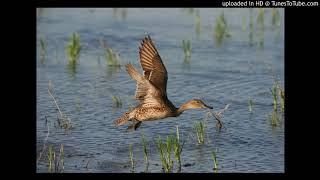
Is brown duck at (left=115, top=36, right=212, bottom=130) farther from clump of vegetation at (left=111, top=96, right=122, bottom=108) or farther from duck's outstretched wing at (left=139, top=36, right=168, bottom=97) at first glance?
clump of vegetation at (left=111, top=96, right=122, bottom=108)

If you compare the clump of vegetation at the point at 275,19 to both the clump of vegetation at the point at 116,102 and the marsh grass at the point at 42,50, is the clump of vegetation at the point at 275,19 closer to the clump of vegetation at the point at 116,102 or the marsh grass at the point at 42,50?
the marsh grass at the point at 42,50

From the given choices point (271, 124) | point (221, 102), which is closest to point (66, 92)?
point (221, 102)

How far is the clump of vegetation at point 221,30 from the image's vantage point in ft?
49.2

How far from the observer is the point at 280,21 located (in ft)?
52.5

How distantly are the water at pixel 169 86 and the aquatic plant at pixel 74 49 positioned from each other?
23cm

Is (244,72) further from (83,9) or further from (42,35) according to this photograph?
(83,9)

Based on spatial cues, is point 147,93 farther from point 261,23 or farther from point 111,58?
point 261,23

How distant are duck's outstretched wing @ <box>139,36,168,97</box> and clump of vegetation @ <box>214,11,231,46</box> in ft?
19.8

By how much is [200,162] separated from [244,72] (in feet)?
13.4

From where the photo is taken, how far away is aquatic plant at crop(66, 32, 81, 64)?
13.0 metres

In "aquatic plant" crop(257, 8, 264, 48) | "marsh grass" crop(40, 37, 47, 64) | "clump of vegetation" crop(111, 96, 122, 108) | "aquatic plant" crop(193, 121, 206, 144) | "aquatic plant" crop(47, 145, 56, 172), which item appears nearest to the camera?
"aquatic plant" crop(47, 145, 56, 172)

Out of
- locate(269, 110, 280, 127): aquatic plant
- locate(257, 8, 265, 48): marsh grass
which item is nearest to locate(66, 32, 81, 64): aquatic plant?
locate(257, 8, 265, 48): marsh grass

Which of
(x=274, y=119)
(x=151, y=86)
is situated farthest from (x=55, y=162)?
(x=274, y=119)

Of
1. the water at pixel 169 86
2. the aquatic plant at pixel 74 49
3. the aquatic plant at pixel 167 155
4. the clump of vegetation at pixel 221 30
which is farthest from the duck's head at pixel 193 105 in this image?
the clump of vegetation at pixel 221 30
